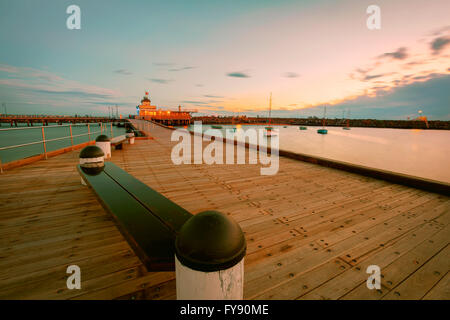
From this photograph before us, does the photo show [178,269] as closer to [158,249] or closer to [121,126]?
[158,249]

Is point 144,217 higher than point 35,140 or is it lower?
lower

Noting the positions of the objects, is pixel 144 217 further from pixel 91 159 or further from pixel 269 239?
pixel 91 159

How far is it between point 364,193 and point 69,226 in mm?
5436

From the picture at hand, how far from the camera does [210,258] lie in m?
1.07

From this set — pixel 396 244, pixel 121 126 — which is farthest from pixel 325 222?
pixel 121 126

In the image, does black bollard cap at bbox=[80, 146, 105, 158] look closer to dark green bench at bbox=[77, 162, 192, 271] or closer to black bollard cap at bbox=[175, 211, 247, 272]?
dark green bench at bbox=[77, 162, 192, 271]

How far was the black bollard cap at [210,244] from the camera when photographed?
1.07 meters

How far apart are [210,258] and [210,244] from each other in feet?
0.24

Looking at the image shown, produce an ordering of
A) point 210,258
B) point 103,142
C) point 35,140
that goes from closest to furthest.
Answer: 1. point 210,258
2. point 103,142
3. point 35,140

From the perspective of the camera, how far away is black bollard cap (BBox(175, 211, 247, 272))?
42.1 inches

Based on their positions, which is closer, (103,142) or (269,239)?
(269,239)

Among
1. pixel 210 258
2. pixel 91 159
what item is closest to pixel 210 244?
pixel 210 258

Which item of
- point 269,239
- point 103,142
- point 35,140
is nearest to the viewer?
point 269,239
